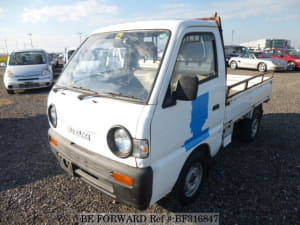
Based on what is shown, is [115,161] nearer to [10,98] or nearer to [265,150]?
[265,150]

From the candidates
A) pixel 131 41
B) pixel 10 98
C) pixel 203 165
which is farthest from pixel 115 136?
pixel 10 98

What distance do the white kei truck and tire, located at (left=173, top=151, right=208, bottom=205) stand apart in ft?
0.04

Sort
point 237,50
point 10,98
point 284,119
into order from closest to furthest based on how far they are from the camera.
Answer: point 284,119 < point 10,98 < point 237,50

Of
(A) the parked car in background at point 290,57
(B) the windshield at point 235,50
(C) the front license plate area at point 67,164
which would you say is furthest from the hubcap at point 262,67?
(C) the front license plate area at point 67,164

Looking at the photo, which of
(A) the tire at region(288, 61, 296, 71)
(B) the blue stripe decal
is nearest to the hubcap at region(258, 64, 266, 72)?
(A) the tire at region(288, 61, 296, 71)

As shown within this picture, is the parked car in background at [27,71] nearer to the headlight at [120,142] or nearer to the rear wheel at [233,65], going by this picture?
the headlight at [120,142]

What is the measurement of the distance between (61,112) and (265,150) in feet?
11.6

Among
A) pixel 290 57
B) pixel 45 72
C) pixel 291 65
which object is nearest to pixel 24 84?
pixel 45 72

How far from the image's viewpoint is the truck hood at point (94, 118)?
5.94ft

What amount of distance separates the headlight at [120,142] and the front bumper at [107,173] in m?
0.10

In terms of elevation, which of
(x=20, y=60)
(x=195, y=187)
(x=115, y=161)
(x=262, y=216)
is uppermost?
(x=20, y=60)

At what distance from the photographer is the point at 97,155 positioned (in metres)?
2.03

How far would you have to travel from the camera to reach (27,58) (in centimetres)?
923

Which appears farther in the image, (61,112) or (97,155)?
(61,112)
